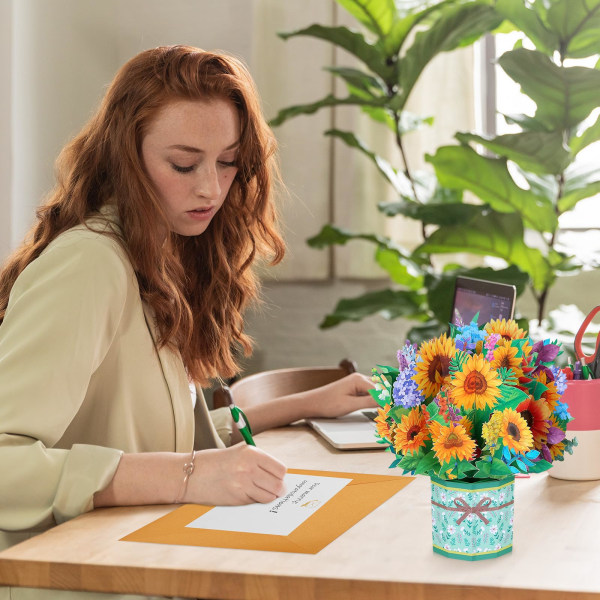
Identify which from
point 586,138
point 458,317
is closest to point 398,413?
point 458,317

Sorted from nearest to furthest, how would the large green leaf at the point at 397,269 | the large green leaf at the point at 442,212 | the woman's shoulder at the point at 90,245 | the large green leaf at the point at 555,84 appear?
the woman's shoulder at the point at 90,245, the large green leaf at the point at 555,84, the large green leaf at the point at 442,212, the large green leaf at the point at 397,269

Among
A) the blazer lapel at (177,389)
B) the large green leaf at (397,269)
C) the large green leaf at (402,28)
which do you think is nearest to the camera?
the blazer lapel at (177,389)

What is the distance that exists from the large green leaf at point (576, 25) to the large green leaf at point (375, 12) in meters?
0.51

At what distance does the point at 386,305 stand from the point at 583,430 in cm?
147

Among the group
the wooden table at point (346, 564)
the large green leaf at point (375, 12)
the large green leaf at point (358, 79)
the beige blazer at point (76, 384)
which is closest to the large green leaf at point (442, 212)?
the large green leaf at point (358, 79)

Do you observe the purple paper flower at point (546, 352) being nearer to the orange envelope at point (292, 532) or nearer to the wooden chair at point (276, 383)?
the orange envelope at point (292, 532)

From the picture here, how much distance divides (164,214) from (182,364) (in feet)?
0.83

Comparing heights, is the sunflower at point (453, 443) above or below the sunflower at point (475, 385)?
below

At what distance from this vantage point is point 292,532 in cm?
104

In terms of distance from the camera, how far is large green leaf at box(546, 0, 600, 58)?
7.25 feet

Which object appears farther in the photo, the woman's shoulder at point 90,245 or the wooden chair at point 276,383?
the wooden chair at point 276,383

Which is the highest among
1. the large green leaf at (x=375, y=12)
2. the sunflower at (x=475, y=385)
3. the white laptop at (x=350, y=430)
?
the large green leaf at (x=375, y=12)

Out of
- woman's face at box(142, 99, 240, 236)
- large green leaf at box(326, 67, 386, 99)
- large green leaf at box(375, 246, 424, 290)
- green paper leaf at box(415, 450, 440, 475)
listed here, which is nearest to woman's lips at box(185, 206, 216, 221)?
woman's face at box(142, 99, 240, 236)

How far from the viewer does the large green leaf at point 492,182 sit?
91.9 inches
